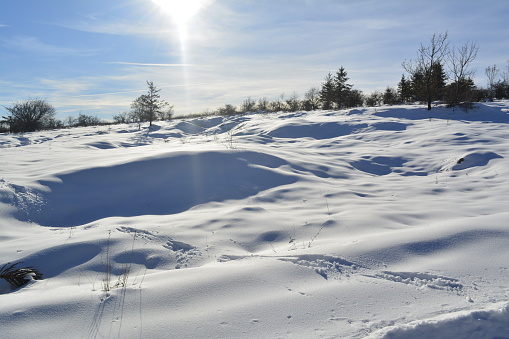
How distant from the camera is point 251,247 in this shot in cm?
303

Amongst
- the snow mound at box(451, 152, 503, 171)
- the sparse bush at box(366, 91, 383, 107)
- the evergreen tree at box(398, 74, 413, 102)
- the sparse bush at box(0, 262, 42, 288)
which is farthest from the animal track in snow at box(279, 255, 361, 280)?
the evergreen tree at box(398, 74, 413, 102)

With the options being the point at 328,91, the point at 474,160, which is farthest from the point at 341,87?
the point at 474,160

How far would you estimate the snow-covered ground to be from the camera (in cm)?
173

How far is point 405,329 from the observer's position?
164 centimetres

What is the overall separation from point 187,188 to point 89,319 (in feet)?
10.9

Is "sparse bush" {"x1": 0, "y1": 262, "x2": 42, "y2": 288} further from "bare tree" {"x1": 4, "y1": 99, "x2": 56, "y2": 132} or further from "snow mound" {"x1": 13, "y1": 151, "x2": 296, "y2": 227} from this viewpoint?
"bare tree" {"x1": 4, "y1": 99, "x2": 56, "y2": 132}

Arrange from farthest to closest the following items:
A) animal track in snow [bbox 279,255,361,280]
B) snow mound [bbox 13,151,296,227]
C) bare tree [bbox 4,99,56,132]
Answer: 1. bare tree [bbox 4,99,56,132]
2. snow mound [bbox 13,151,296,227]
3. animal track in snow [bbox 279,255,361,280]

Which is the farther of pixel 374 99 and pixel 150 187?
pixel 374 99

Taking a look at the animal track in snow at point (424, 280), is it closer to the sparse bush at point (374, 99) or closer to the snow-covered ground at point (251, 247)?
the snow-covered ground at point (251, 247)

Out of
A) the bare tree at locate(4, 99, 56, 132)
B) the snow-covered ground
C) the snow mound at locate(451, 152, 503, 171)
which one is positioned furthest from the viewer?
the bare tree at locate(4, 99, 56, 132)

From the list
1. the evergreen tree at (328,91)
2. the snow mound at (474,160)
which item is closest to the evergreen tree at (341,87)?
the evergreen tree at (328,91)

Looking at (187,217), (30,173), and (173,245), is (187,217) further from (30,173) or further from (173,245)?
(30,173)

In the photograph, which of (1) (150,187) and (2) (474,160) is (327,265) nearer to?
(1) (150,187)

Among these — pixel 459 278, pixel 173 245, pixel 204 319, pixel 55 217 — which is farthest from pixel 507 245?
pixel 55 217
